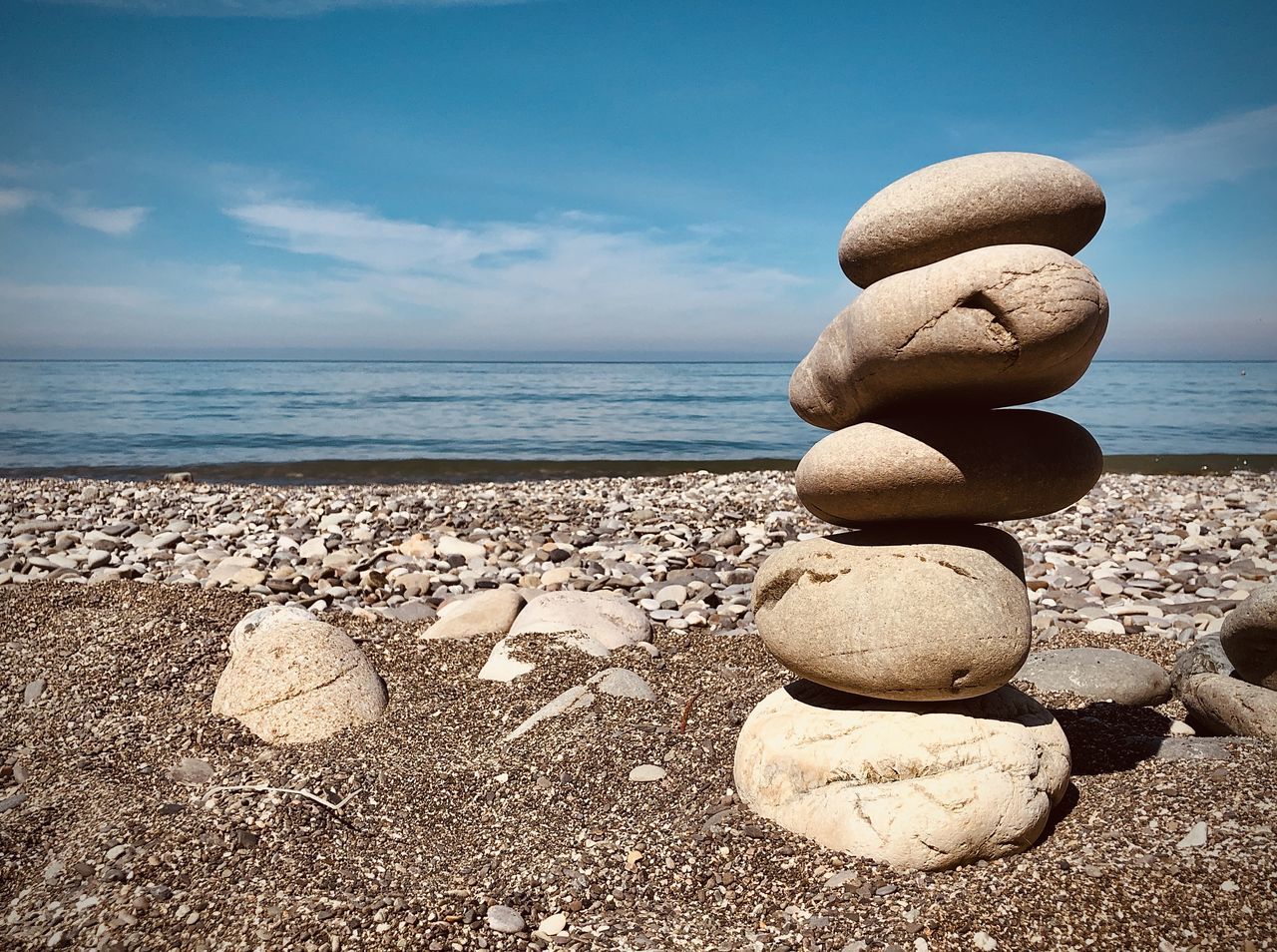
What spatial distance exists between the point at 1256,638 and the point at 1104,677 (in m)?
0.90

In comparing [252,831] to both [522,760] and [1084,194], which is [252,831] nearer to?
[522,760]

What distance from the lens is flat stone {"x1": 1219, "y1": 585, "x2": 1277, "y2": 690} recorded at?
455 cm

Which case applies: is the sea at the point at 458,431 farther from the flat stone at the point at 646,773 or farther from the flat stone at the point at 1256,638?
the flat stone at the point at 646,773

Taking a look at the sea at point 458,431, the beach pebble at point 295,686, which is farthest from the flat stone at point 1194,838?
the sea at point 458,431

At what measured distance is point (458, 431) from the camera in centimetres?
2588

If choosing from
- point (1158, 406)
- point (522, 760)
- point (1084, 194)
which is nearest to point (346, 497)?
point (522, 760)

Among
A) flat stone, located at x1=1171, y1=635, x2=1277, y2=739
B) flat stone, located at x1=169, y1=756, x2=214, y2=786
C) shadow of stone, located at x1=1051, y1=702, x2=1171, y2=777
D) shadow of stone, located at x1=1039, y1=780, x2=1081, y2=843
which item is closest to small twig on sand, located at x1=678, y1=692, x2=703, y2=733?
shadow of stone, located at x1=1039, y1=780, x2=1081, y2=843

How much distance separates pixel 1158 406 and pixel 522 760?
125 ft

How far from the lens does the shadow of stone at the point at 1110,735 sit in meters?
4.14

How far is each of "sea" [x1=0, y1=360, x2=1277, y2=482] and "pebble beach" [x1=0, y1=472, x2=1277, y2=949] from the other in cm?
1055

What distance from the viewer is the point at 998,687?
12.7 feet

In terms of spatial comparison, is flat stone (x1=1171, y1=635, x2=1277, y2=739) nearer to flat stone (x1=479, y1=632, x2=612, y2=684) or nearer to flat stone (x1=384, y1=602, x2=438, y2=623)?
flat stone (x1=479, y1=632, x2=612, y2=684)

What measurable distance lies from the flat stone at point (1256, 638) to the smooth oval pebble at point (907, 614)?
167 cm

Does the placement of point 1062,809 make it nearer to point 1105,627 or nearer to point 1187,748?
point 1187,748
